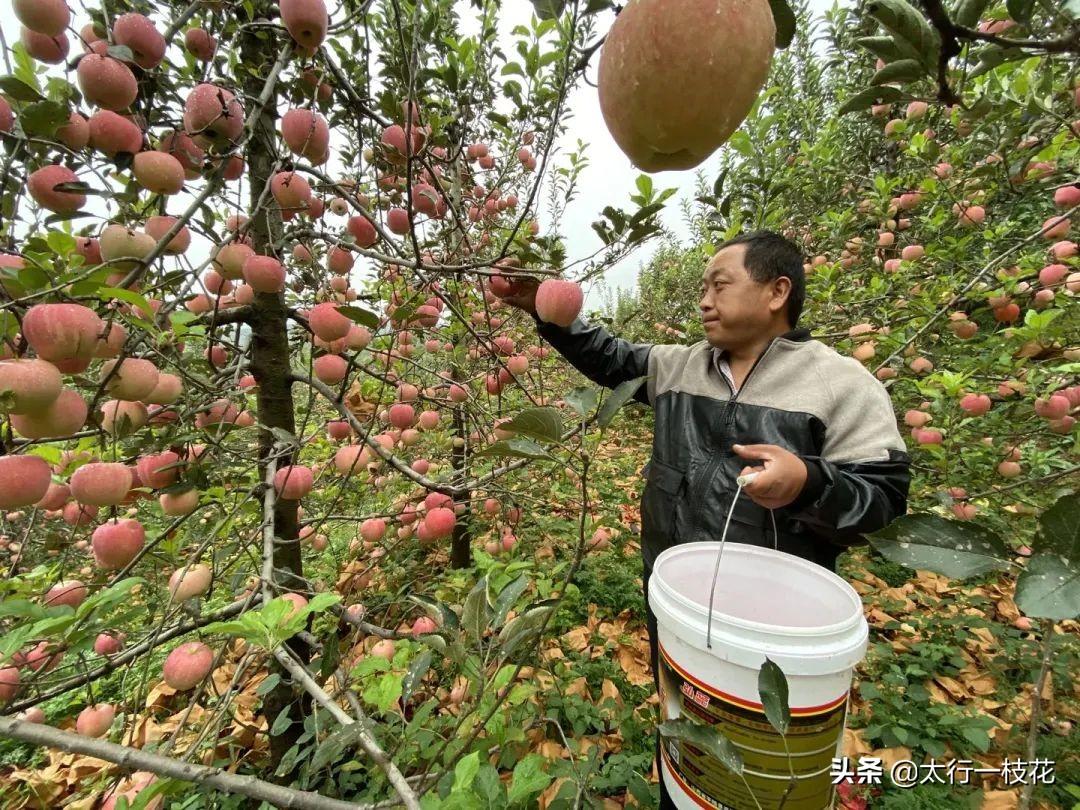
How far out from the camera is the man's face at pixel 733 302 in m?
1.26

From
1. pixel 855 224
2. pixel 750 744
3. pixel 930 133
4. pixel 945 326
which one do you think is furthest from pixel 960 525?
pixel 855 224

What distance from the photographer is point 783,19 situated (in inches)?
23.4

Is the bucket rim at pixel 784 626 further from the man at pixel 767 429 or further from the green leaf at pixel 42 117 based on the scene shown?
the green leaf at pixel 42 117

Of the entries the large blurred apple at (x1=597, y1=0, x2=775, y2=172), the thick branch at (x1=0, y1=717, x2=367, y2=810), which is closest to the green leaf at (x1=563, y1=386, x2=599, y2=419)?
the large blurred apple at (x1=597, y1=0, x2=775, y2=172)

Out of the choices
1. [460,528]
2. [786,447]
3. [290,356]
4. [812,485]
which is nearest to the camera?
[812,485]

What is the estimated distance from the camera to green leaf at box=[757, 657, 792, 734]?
54cm

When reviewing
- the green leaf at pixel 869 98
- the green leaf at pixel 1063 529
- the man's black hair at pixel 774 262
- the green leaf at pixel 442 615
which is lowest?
the green leaf at pixel 442 615

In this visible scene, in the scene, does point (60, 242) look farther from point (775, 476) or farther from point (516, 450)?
point (775, 476)

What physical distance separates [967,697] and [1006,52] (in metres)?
2.16

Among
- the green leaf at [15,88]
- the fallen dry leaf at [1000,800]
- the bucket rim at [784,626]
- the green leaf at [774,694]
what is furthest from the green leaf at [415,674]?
the fallen dry leaf at [1000,800]

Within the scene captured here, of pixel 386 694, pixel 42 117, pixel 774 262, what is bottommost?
pixel 386 694

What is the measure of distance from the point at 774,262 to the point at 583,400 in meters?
0.94

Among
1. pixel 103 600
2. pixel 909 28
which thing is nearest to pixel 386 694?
pixel 103 600

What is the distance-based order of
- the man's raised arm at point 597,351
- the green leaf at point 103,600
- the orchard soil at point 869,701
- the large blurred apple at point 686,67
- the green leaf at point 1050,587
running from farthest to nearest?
the man's raised arm at point 597,351 < the orchard soil at point 869,701 < the green leaf at point 103,600 < the large blurred apple at point 686,67 < the green leaf at point 1050,587
